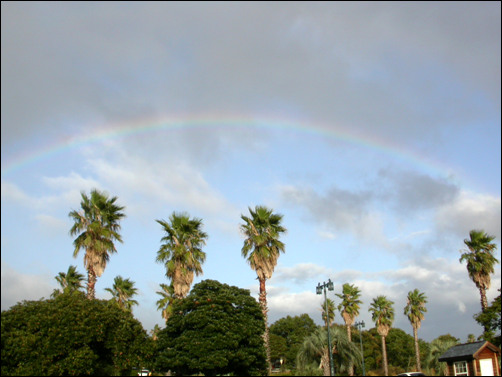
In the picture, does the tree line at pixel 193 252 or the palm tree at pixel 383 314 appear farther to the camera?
the palm tree at pixel 383 314

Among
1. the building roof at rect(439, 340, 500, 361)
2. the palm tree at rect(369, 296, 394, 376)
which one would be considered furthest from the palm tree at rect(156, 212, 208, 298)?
the palm tree at rect(369, 296, 394, 376)

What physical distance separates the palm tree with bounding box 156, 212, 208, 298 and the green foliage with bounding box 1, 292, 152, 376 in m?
8.32

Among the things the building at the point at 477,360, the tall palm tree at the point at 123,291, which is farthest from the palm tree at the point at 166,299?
the building at the point at 477,360

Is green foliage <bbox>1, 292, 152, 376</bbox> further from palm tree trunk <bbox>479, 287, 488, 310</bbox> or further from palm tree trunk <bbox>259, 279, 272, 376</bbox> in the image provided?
palm tree trunk <bbox>479, 287, 488, 310</bbox>

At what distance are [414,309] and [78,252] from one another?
5520 centimetres

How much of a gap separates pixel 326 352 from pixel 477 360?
40.2 ft

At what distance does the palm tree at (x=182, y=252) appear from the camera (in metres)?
→ 39.3

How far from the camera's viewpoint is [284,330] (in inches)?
3750

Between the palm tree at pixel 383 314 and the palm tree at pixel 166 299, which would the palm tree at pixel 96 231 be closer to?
the palm tree at pixel 166 299

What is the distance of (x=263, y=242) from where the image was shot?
40281 mm

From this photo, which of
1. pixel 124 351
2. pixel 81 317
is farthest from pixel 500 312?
pixel 81 317

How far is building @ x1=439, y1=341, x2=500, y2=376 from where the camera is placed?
116 ft

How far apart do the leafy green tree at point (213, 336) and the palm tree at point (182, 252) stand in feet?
13.2

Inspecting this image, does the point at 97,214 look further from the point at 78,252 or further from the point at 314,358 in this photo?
the point at 314,358
